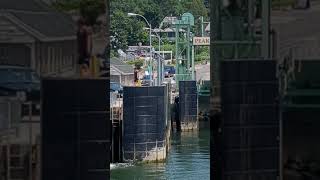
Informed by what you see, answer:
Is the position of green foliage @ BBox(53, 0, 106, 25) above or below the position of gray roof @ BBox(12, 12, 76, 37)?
above

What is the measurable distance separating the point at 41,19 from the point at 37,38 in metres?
0.18

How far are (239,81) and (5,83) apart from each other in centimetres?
224

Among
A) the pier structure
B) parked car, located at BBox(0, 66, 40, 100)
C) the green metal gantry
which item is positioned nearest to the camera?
parked car, located at BBox(0, 66, 40, 100)

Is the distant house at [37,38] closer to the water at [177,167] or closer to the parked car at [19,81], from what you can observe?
the parked car at [19,81]

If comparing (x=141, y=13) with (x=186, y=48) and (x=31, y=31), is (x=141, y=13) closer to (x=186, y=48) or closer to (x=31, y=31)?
(x=186, y=48)

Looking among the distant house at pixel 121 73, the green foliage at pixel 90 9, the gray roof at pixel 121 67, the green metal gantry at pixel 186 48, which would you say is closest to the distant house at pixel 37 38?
the green foliage at pixel 90 9

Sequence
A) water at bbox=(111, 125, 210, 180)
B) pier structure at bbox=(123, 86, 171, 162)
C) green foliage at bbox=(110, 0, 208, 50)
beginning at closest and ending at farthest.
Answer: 1. water at bbox=(111, 125, 210, 180)
2. pier structure at bbox=(123, 86, 171, 162)
3. green foliage at bbox=(110, 0, 208, 50)

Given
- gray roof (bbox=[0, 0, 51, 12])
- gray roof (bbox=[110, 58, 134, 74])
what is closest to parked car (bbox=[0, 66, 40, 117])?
gray roof (bbox=[0, 0, 51, 12])

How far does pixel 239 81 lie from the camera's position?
6992mm

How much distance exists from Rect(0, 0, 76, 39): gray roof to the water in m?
8.46

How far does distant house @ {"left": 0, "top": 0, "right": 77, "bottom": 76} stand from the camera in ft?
21.2

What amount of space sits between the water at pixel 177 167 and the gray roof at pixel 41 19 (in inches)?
333

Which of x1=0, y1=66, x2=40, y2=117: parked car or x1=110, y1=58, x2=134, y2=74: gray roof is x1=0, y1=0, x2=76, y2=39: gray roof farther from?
x1=110, y1=58, x2=134, y2=74: gray roof

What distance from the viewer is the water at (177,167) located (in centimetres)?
1503
